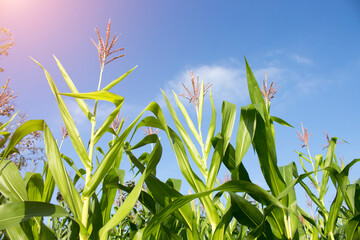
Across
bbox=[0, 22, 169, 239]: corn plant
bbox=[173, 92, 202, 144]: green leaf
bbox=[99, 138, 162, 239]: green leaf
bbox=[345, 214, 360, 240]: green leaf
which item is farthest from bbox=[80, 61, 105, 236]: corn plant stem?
bbox=[345, 214, 360, 240]: green leaf

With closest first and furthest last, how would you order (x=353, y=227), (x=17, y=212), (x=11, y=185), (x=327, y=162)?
(x=17, y=212) < (x=11, y=185) < (x=353, y=227) < (x=327, y=162)

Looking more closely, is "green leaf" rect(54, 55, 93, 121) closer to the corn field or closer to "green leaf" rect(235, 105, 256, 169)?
the corn field

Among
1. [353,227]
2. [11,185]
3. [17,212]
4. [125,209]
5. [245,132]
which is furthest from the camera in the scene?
[353,227]

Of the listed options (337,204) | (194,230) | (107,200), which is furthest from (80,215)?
(337,204)

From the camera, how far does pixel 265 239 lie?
126cm

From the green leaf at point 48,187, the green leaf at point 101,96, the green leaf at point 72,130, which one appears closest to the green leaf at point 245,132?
the green leaf at point 101,96

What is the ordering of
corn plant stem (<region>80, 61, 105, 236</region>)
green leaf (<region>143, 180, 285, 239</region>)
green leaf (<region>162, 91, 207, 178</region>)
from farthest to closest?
green leaf (<region>162, 91, 207, 178</region>) < corn plant stem (<region>80, 61, 105, 236</region>) < green leaf (<region>143, 180, 285, 239</region>)

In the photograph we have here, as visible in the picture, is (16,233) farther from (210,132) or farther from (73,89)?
(210,132)

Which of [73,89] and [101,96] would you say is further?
[73,89]

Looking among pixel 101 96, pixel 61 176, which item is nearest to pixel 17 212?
pixel 61 176

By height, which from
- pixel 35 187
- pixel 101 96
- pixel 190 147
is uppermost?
pixel 101 96

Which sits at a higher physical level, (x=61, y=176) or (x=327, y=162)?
(x=327, y=162)

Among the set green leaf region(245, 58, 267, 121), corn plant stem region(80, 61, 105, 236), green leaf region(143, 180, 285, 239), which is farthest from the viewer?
green leaf region(245, 58, 267, 121)

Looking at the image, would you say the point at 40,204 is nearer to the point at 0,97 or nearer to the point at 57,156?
the point at 57,156
